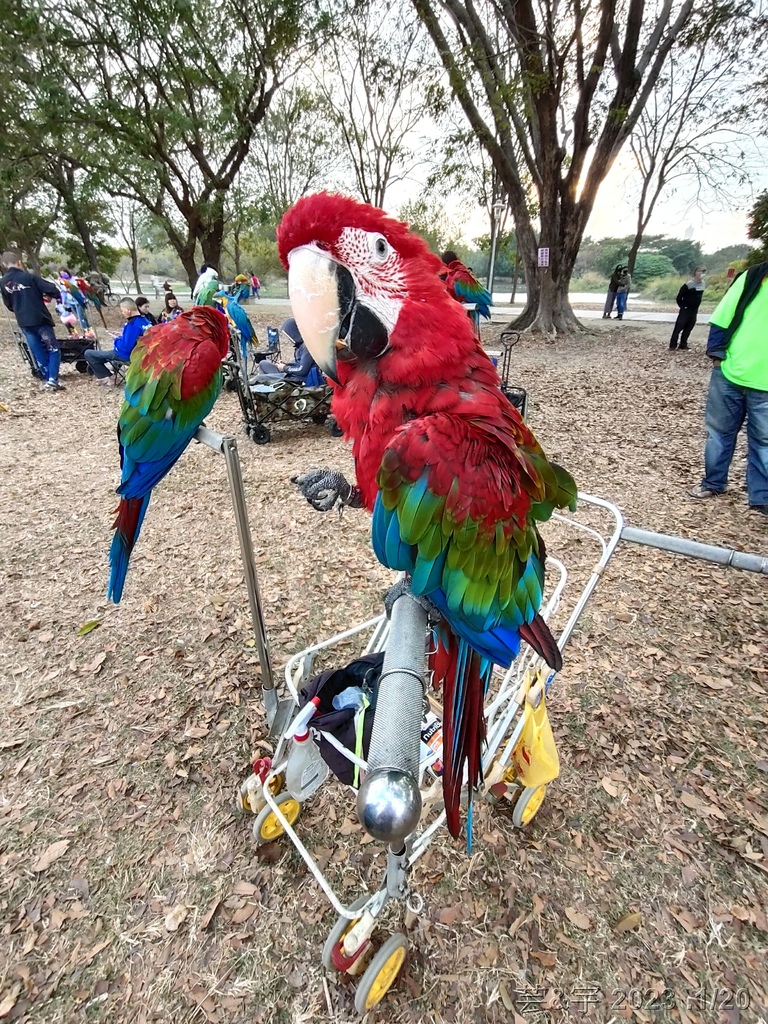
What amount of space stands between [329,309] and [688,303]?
36.4 feet

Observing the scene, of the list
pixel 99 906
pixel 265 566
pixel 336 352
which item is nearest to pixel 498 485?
pixel 336 352

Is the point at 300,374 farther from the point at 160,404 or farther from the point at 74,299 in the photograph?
the point at 74,299

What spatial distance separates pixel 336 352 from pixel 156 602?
234 centimetres

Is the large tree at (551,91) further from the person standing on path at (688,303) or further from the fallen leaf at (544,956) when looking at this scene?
the fallen leaf at (544,956)

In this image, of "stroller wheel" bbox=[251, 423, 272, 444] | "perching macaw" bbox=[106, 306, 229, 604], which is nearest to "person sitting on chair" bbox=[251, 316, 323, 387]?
"stroller wheel" bbox=[251, 423, 272, 444]

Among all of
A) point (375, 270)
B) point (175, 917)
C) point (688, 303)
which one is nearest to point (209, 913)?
point (175, 917)

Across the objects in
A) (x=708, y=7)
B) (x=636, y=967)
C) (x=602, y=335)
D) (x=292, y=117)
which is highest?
(x=292, y=117)

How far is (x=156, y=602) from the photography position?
295 cm

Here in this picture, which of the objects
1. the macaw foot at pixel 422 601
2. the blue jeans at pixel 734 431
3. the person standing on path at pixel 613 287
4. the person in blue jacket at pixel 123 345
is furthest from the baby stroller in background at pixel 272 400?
the person standing on path at pixel 613 287

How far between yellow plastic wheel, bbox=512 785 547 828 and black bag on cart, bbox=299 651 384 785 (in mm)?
664

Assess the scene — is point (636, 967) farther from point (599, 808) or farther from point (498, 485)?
point (498, 485)

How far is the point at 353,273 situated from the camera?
1123 millimetres

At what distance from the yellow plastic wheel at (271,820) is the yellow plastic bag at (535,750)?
78cm

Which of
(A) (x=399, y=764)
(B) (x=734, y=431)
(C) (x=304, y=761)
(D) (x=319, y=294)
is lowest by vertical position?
(C) (x=304, y=761)
